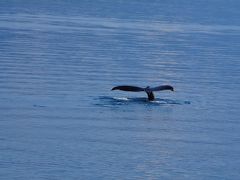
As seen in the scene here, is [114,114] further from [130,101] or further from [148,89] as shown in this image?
[130,101]

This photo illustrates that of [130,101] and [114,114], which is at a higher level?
[130,101]

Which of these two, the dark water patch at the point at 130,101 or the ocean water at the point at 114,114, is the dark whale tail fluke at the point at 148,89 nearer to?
the dark water patch at the point at 130,101

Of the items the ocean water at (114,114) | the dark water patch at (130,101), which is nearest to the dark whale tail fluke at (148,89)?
the dark water patch at (130,101)

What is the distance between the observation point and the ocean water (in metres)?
22.0

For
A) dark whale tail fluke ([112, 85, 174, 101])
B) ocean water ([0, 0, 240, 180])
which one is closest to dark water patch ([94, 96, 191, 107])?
ocean water ([0, 0, 240, 180])

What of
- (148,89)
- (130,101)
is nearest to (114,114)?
(148,89)

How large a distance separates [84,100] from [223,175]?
10.3 meters

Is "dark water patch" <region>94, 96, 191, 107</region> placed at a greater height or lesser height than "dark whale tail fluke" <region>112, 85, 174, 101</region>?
lesser

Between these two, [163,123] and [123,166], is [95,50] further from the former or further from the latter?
[123,166]

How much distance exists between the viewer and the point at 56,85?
34.8m

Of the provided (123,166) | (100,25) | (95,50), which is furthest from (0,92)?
(100,25)

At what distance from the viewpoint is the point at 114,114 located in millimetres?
28750

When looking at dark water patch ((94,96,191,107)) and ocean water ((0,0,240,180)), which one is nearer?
ocean water ((0,0,240,180))

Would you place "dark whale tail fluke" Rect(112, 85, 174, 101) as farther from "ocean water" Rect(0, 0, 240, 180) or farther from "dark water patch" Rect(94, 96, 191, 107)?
"ocean water" Rect(0, 0, 240, 180)
